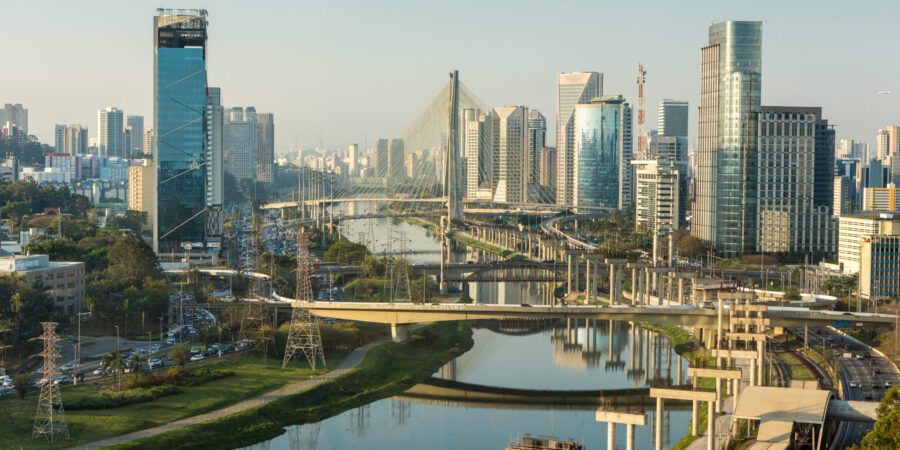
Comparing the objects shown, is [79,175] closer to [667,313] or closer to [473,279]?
[473,279]

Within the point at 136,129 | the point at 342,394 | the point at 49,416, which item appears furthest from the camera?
the point at 136,129

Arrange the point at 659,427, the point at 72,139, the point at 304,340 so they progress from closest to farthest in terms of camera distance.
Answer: the point at 659,427
the point at 304,340
the point at 72,139

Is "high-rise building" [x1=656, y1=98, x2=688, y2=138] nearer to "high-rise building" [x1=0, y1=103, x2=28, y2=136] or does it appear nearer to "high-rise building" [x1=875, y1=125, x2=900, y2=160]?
"high-rise building" [x1=875, y1=125, x2=900, y2=160]

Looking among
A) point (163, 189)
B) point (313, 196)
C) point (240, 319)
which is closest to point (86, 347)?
point (240, 319)

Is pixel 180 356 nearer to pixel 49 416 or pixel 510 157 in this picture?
pixel 49 416

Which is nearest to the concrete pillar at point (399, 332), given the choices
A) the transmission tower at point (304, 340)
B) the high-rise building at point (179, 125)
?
the transmission tower at point (304, 340)

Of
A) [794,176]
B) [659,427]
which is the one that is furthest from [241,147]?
[659,427]

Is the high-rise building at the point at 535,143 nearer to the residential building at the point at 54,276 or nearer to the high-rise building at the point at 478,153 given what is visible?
the high-rise building at the point at 478,153
